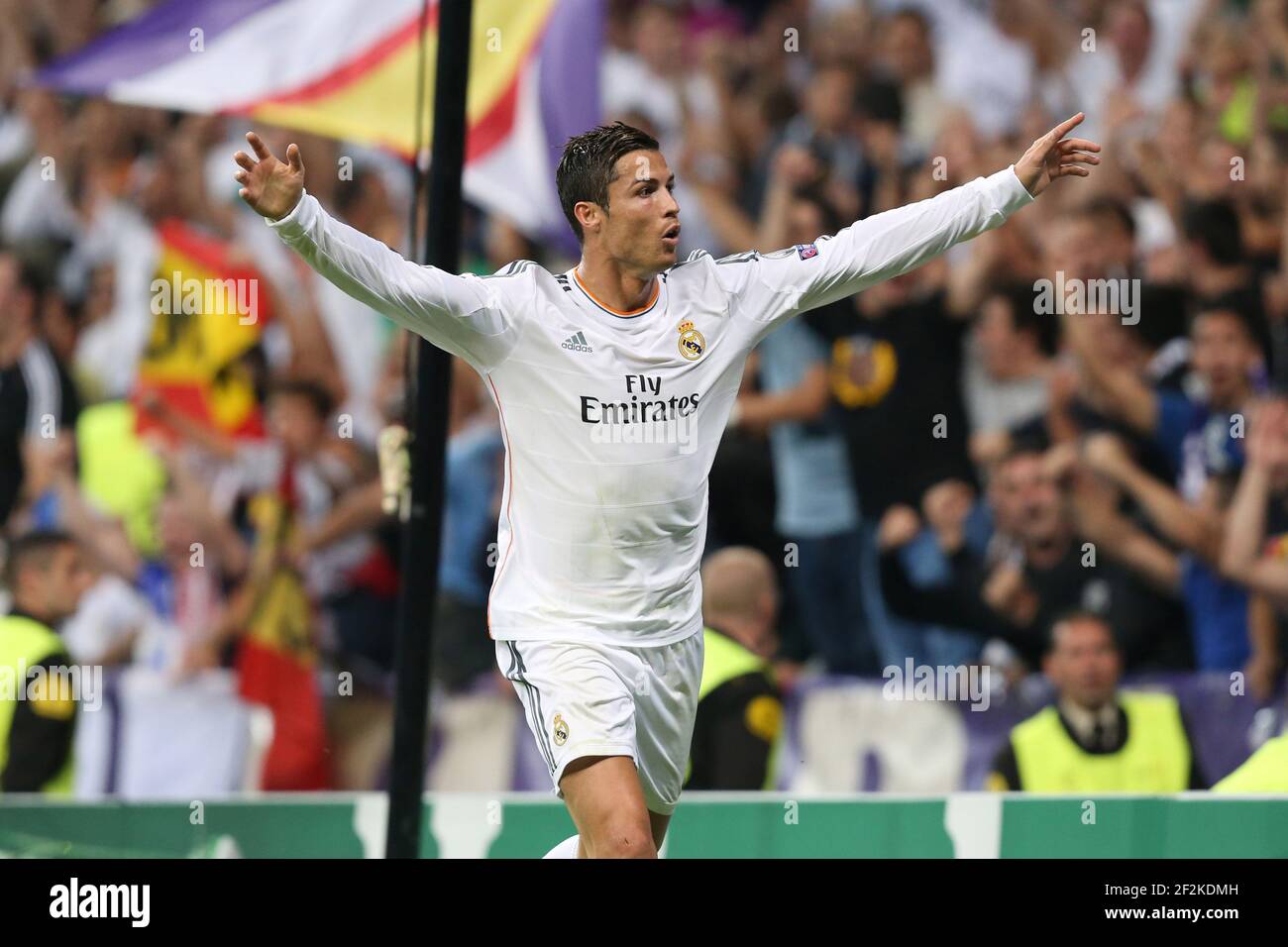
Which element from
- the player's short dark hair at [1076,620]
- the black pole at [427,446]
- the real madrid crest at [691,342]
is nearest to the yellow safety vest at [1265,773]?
the player's short dark hair at [1076,620]

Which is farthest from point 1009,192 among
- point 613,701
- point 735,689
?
point 735,689

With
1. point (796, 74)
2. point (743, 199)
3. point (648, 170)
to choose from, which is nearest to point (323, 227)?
point (648, 170)

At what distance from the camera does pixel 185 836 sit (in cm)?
764

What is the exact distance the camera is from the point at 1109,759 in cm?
838

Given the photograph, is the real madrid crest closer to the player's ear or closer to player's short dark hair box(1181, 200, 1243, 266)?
the player's ear

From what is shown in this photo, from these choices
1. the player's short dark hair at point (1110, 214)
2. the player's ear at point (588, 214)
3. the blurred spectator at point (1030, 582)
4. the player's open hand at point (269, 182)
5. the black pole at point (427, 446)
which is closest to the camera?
the player's open hand at point (269, 182)

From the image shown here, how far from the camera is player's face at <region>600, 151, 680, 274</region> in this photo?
597cm

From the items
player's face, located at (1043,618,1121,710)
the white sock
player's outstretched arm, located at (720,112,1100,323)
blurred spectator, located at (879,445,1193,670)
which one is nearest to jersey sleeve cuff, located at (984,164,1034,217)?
player's outstretched arm, located at (720,112,1100,323)

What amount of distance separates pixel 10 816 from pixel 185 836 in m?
0.65

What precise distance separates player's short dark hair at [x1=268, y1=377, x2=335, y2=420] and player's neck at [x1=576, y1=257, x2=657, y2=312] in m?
4.37

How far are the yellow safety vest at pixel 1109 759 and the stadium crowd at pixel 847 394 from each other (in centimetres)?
76

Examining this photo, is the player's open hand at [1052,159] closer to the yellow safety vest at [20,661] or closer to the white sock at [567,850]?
the white sock at [567,850]

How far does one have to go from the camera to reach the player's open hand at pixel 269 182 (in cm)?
548

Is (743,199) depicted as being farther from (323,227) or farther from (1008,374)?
(323,227)
